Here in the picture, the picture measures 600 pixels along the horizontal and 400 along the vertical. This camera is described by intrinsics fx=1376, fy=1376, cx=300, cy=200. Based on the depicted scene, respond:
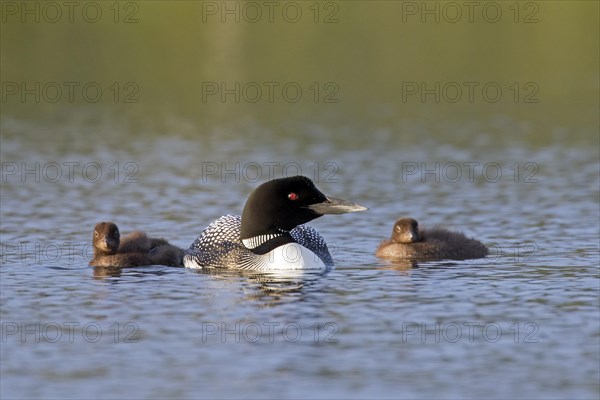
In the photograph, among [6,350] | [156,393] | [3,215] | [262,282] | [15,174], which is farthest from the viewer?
[15,174]

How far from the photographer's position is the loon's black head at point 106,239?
12531mm

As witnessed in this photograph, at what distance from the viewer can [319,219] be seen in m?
15.5

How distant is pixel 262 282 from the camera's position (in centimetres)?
1168

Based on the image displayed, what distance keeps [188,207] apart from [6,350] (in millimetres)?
7414

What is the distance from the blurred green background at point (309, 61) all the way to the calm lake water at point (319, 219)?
0.13m

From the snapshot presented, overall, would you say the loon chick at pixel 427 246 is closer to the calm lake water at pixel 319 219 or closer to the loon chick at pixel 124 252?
the calm lake water at pixel 319 219

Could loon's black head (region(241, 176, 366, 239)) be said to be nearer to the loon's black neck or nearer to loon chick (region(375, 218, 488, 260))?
the loon's black neck

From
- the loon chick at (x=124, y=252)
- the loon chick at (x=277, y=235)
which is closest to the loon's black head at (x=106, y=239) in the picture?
the loon chick at (x=124, y=252)

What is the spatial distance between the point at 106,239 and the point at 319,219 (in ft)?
11.8

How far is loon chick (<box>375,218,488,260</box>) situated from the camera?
42.1ft

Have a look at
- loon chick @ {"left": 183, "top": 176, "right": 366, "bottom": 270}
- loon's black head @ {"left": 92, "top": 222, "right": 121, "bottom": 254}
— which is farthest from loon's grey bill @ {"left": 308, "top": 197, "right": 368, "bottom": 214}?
loon's black head @ {"left": 92, "top": 222, "right": 121, "bottom": 254}

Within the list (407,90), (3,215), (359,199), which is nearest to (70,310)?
(3,215)

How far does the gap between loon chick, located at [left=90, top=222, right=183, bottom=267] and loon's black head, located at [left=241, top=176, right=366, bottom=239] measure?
76 cm

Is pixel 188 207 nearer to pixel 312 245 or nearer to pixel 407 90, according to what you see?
pixel 312 245
